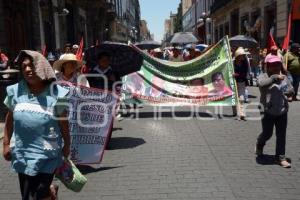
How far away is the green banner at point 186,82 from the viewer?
35.6 ft

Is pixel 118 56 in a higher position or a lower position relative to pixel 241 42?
lower

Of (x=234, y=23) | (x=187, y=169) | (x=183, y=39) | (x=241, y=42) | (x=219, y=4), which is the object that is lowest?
(x=187, y=169)

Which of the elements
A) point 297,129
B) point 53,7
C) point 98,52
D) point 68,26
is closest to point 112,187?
point 98,52

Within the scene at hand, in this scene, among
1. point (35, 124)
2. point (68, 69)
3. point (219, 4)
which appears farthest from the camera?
point (219, 4)

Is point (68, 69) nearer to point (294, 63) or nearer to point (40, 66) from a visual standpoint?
point (40, 66)

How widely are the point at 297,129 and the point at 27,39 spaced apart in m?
14.1

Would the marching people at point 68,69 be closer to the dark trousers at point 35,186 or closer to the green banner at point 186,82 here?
the dark trousers at point 35,186

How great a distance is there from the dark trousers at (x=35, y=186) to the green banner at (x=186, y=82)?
7.34m

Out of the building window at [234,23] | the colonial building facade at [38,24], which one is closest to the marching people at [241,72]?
the colonial building facade at [38,24]

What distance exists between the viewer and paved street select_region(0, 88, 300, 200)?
515cm

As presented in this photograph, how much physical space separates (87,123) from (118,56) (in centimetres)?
260

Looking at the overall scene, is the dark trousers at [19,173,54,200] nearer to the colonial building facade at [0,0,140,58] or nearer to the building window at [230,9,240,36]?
the colonial building facade at [0,0,140,58]

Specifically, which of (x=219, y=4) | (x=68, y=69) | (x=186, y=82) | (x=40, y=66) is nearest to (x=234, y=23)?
(x=219, y=4)

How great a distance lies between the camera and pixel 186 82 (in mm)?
11055
